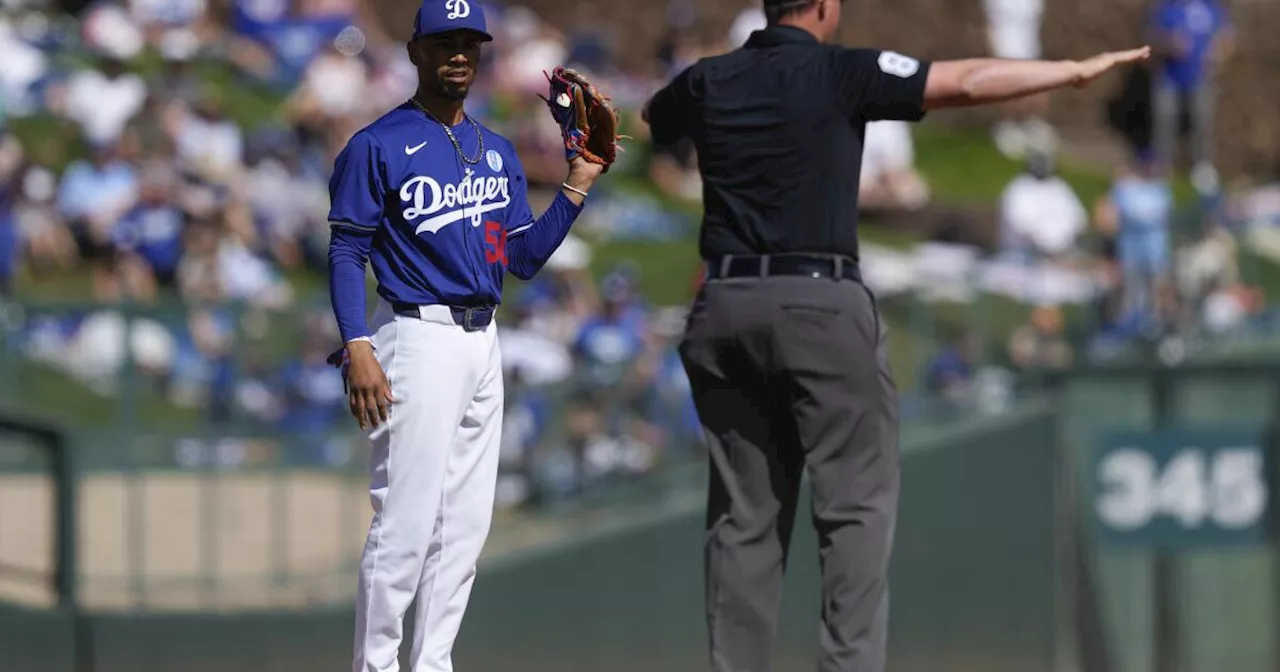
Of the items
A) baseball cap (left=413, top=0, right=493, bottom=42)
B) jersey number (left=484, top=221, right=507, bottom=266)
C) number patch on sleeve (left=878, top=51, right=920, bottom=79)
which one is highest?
baseball cap (left=413, top=0, right=493, bottom=42)

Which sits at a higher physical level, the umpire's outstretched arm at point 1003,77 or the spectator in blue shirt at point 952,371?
the umpire's outstretched arm at point 1003,77

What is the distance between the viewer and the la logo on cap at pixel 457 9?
5.41 m

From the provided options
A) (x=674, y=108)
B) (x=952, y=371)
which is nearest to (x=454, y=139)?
(x=674, y=108)

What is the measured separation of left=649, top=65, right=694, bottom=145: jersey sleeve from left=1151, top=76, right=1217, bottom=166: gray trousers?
10693mm

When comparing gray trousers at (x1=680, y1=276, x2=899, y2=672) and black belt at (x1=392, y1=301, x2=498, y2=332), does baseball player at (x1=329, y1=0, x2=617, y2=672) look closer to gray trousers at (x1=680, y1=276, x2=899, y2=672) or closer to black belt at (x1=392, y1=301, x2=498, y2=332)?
black belt at (x1=392, y1=301, x2=498, y2=332)

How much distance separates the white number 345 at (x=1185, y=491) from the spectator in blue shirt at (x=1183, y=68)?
734 cm

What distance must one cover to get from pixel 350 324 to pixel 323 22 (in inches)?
425

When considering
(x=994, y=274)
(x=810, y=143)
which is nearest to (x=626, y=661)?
(x=994, y=274)

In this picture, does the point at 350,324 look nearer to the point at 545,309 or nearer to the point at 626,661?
the point at 626,661

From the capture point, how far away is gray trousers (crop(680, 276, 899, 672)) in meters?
5.74

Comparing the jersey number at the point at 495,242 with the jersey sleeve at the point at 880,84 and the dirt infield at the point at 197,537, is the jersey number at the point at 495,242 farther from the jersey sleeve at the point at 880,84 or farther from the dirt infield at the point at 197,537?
the dirt infield at the point at 197,537

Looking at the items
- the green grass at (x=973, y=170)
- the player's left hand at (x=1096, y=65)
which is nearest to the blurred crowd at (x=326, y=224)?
the green grass at (x=973, y=170)

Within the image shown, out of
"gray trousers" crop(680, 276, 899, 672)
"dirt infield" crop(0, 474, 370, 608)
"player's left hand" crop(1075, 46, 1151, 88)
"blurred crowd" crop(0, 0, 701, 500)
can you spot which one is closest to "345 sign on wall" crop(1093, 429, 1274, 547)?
"blurred crowd" crop(0, 0, 701, 500)

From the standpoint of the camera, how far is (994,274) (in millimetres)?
11703
